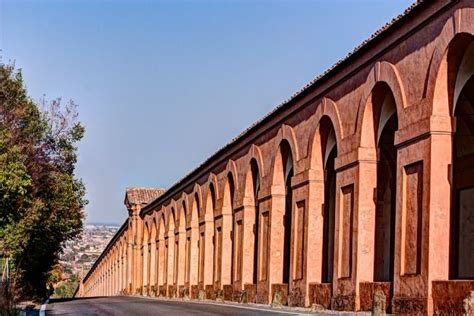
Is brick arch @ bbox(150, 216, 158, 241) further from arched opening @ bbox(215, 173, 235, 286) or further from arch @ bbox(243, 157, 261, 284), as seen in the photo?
arch @ bbox(243, 157, 261, 284)

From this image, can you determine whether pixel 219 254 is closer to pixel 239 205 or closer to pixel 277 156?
pixel 239 205

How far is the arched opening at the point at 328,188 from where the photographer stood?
24.9 m

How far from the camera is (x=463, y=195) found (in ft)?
79.9

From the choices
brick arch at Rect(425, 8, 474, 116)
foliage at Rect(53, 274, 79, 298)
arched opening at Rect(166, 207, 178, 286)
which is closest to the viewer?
brick arch at Rect(425, 8, 474, 116)

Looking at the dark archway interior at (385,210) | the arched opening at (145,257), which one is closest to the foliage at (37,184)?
the dark archway interior at (385,210)

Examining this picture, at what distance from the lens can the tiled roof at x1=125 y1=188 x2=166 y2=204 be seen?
65.4m

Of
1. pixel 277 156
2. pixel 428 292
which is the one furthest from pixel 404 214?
pixel 277 156

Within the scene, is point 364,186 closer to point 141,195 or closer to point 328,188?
point 328,188

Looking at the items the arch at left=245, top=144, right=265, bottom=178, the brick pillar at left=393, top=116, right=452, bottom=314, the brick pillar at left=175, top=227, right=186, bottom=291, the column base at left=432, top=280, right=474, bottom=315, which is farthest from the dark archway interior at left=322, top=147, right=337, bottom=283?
the brick pillar at left=175, top=227, right=186, bottom=291

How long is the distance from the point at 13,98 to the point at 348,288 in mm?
14712

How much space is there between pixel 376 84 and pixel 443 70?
10.9 ft

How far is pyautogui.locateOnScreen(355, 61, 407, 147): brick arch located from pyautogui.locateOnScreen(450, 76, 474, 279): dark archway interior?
10.2ft

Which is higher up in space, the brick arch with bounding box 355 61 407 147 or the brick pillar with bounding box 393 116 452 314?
the brick arch with bounding box 355 61 407 147

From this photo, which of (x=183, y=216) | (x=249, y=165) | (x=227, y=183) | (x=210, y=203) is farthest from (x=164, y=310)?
(x=183, y=216)
